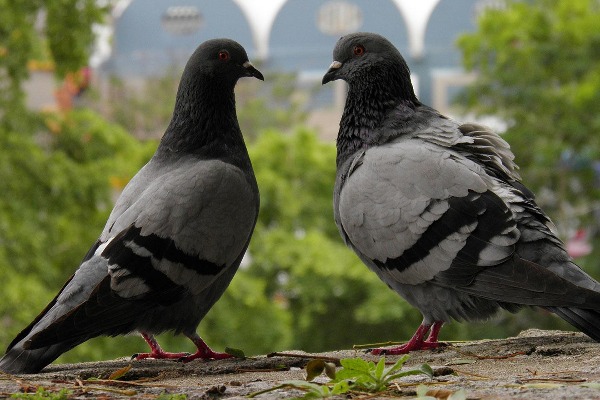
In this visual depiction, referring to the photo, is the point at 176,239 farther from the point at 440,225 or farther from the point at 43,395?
the point at 43,395

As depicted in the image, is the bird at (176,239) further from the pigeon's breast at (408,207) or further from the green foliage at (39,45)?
the green foliage at (39,45)

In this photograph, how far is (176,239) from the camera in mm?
4441

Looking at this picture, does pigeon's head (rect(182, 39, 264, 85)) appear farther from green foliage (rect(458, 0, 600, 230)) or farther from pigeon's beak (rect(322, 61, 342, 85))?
green foliage (rect(458, 0, 600, 230))

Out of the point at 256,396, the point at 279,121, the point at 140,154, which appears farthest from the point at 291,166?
the point at 256,396

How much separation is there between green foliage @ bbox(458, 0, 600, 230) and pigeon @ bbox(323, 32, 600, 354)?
12.2 metres

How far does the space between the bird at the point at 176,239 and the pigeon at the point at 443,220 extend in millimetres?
636

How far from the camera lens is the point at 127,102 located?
32125mm

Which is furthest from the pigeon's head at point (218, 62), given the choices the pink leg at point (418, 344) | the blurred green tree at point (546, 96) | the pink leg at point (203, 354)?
the blurred green tree at point (546, 96)

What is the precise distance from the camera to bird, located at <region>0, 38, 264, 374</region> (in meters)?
4.23

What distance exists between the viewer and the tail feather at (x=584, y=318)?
4.14 metres

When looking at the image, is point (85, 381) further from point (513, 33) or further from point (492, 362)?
point (513, 33)

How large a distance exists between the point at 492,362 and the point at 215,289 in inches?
58.2

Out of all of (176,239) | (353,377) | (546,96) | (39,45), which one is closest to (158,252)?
(176,239)

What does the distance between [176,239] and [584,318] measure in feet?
6.32
